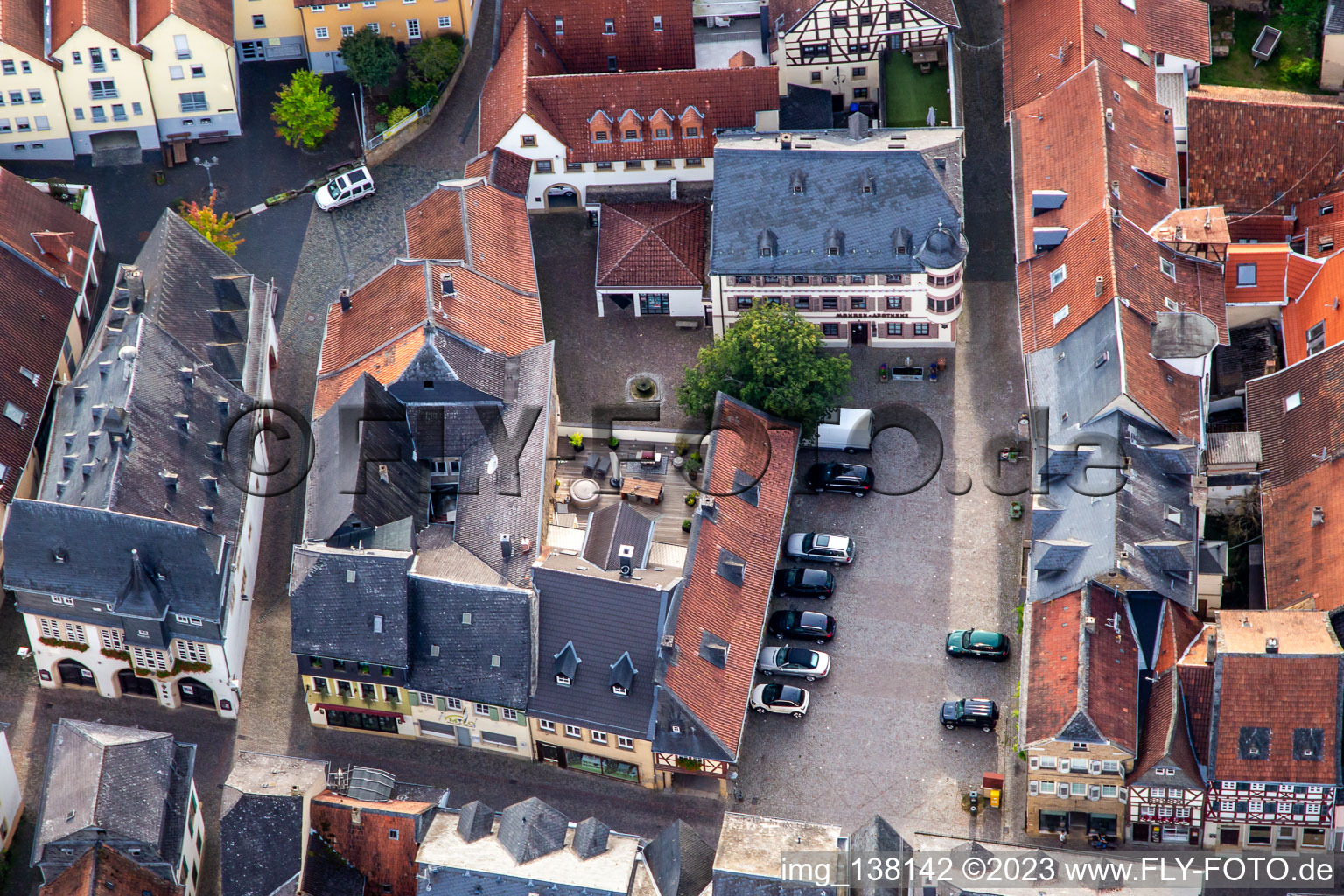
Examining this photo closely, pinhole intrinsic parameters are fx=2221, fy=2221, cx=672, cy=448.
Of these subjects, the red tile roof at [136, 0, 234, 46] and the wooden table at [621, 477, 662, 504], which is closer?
the wooden table at [621, 477, 662, 504]

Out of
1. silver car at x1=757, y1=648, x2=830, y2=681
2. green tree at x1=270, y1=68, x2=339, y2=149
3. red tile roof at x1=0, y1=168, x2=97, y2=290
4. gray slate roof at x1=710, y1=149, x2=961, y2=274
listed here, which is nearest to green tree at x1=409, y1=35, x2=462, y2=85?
green tree at x1=270, y1=68, x2=339, y2=149

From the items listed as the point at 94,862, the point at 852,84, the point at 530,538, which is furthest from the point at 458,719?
the point at 852,84

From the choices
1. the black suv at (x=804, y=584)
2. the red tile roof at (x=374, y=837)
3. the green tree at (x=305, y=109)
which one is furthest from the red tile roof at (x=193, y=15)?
the red tile roof at (x=374, y=837)

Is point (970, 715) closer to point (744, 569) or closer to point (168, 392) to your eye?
point (744, 569)

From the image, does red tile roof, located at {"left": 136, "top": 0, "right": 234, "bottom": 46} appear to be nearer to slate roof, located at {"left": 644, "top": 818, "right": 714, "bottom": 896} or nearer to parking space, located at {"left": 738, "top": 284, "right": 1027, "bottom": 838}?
parking space, located at {"left": 738, "top": 284, "right": 1027, "bottom": 838}

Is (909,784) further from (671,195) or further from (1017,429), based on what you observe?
(671,195)

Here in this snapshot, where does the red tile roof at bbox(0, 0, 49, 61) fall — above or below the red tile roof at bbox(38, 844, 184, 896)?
above

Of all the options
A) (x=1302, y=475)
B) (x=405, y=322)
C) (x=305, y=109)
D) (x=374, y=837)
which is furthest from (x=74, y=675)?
(x=1302, y=475)

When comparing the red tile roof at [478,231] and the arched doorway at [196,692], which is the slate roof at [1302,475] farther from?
the arched doorway at [196,692]
